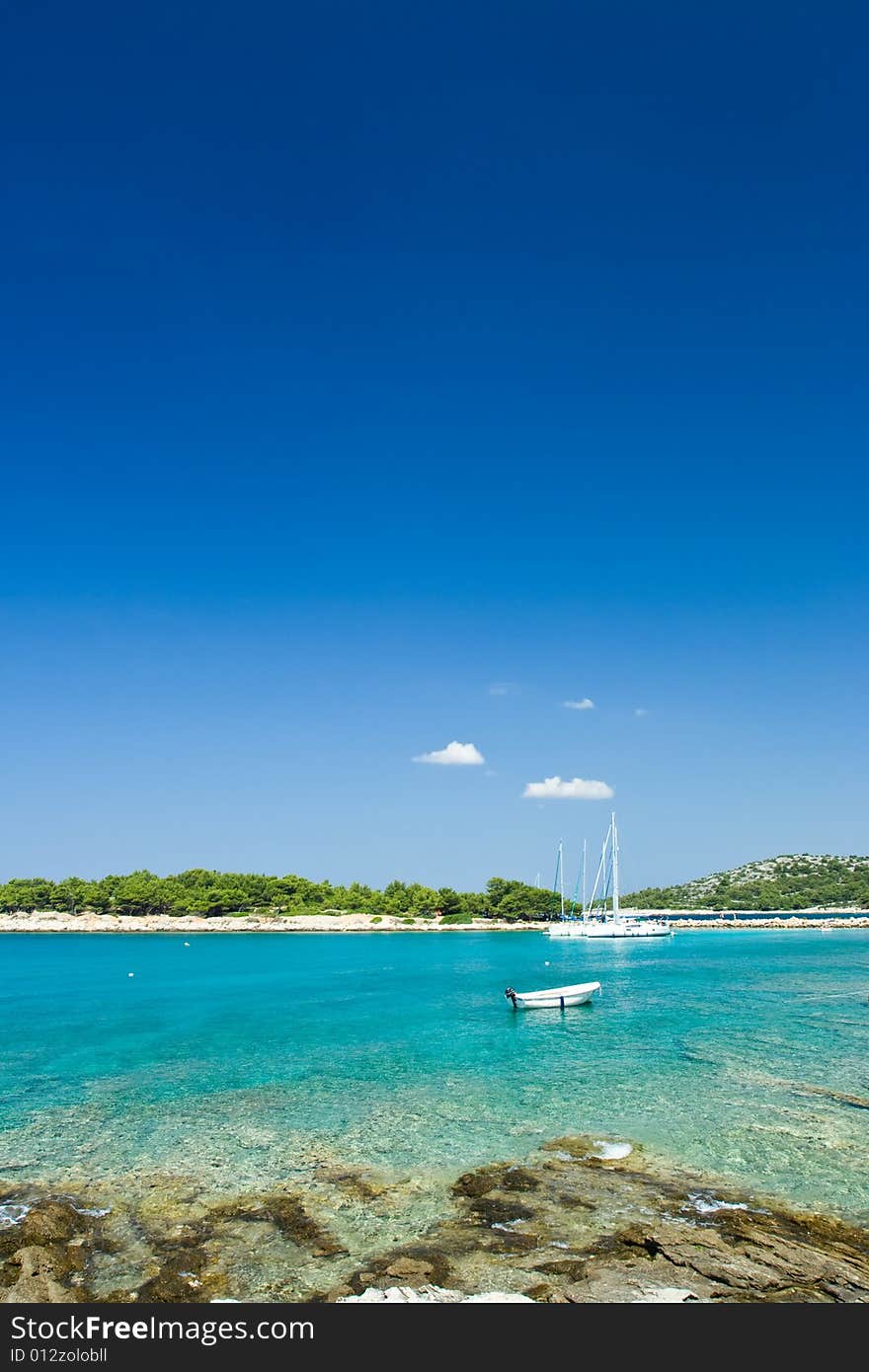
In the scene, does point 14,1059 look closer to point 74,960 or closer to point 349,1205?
point 349,1205

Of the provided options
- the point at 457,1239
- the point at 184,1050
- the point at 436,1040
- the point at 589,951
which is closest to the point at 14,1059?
the point at 184,1050

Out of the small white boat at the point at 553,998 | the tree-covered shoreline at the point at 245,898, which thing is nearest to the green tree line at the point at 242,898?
the tree-covered shoreline at the point at 245,898

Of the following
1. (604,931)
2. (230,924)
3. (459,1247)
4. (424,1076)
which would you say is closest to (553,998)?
(424,1076)

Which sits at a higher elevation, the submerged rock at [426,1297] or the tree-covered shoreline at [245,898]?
the submerged rock at [426,1297]

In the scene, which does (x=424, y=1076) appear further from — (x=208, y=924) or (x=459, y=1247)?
(x=208, y=924)

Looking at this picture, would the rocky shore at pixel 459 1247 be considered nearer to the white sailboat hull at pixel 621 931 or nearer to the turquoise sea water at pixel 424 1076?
the turquoise sea water at pixel 424 1076

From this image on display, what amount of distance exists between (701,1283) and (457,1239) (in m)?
4.60

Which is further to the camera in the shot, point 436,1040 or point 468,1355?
point 436,1040

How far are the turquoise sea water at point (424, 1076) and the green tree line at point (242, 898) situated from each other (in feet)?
317

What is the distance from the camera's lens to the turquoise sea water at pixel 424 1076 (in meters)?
20.2

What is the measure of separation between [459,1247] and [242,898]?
162 metres

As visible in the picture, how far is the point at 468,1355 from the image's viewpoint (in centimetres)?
1000

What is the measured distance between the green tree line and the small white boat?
12272 cm

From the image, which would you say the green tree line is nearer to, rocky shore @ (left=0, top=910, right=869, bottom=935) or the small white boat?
rocky shore @ (left=0, top=910, right=869, bottom=935)
